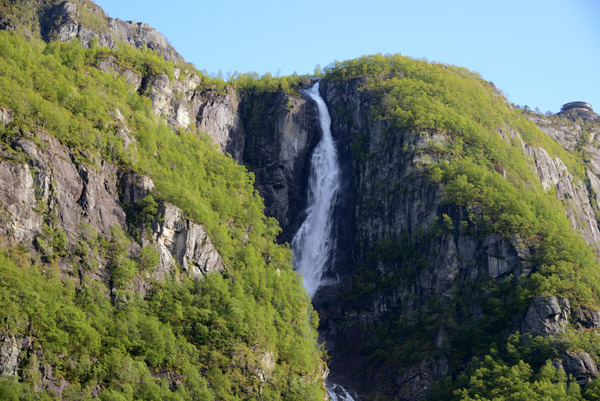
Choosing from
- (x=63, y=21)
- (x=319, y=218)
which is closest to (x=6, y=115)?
(x=319, y=218)

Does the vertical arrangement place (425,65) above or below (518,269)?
above

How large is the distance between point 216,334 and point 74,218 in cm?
1964

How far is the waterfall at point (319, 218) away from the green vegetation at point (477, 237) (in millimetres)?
7120

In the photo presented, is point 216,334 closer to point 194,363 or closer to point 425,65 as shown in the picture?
point 194,363

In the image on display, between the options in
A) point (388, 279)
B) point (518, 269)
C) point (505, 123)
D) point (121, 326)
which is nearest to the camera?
point (121, 326)

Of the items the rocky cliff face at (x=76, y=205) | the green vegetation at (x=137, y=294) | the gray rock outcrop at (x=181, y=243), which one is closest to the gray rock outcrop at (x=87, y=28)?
the green vegetation at (x=137, y=294)

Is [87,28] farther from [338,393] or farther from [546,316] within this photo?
[546,316]

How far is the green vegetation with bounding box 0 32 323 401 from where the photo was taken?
2916 inches

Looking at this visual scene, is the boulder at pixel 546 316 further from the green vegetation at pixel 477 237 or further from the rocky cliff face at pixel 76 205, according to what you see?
Answer: the rocky cliff face at pixel 76 205

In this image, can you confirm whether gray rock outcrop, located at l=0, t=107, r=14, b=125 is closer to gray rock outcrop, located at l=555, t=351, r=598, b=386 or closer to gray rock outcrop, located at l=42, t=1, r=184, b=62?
gray rock outcrop, located at l=555, t=351, r=598, b=386

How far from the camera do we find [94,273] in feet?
276

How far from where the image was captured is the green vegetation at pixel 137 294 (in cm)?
7406

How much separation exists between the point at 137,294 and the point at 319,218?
51869 millimetres

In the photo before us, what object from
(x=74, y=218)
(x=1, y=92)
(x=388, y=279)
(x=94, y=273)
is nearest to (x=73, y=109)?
(x=1, y=92)
